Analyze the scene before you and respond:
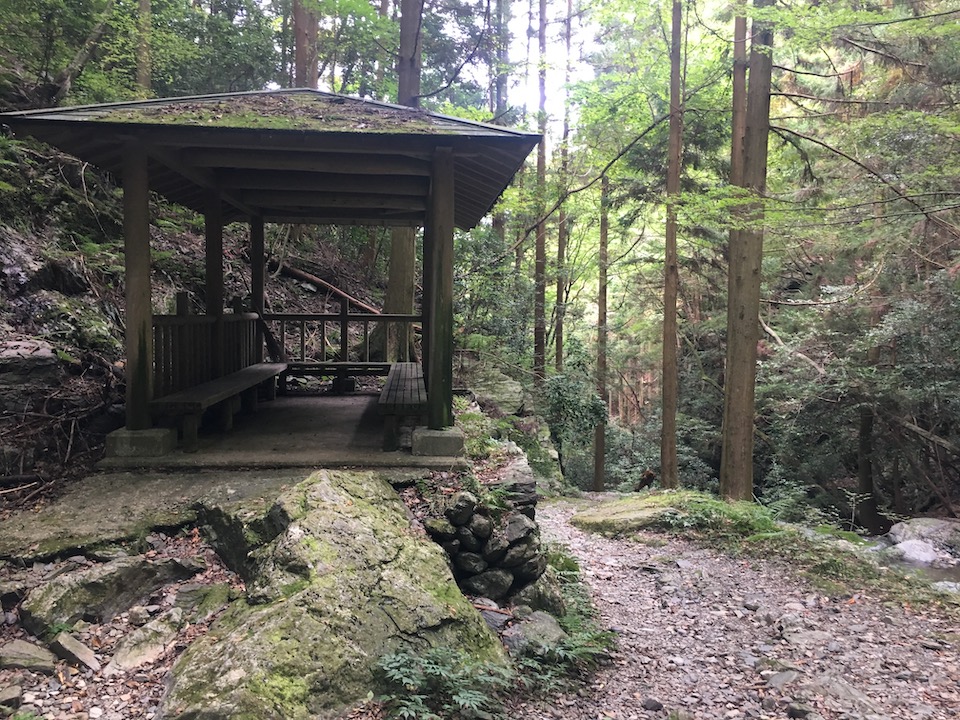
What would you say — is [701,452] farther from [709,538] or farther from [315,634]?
[315,634]

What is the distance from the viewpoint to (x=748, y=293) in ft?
30.7

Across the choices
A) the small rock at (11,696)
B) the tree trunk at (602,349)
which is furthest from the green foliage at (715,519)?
the small rock at (11,696)

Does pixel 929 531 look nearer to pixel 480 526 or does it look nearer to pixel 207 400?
pixel 480 526

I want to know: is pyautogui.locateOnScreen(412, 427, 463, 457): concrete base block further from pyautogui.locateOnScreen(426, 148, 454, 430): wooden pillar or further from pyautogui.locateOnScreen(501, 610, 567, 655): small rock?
pyautogui.locateOnScreen(501, 610, 567, 655): small rock

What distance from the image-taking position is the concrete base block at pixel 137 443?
4.94 meters

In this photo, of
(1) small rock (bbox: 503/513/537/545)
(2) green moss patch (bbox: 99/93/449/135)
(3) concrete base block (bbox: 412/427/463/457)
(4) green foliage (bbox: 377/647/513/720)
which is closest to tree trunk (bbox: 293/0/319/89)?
(2) green moss patch (bbox: 99/93/449/135)

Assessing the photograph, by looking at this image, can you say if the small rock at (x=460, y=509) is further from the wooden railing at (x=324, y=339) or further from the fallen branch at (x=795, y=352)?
the fallen branch at (x=795, y=352)

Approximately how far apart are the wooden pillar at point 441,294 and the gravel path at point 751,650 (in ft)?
7.90

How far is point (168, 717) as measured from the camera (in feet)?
8.61

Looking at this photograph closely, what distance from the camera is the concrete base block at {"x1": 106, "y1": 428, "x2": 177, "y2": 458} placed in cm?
494

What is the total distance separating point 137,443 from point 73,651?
2079 millimetres

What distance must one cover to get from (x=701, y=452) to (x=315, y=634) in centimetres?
1707

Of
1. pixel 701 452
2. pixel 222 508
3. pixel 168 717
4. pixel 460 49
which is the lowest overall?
pixel 701 452

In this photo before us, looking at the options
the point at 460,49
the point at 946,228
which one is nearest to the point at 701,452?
the point at 946,228
